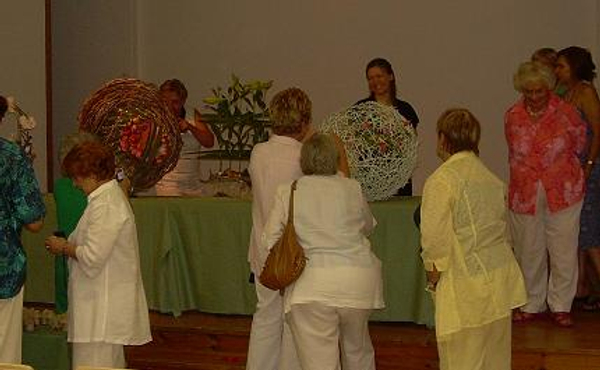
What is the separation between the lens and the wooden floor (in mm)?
5930

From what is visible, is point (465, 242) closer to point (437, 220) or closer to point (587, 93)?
point (437, 220)

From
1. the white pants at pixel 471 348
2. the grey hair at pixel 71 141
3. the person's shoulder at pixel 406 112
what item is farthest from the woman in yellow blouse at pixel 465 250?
the person's shoulder at pixel 406 112

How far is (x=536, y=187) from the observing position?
21.1ft

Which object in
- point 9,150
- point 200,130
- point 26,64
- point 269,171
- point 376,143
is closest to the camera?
point 9,150

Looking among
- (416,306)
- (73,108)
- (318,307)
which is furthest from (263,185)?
(73,108)

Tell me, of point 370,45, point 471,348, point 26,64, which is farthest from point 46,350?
point 370,45

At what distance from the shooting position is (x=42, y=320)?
22.2ft

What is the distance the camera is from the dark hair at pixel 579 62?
6848 mm

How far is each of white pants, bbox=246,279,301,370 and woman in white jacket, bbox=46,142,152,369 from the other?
0.76 metres

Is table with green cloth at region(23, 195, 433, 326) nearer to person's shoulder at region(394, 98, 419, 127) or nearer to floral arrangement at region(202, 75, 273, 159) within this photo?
floral arrangement at region(202, 75, 273, 159)

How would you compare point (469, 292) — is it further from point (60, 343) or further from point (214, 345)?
point (60, 343)

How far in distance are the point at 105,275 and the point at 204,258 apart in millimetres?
1689

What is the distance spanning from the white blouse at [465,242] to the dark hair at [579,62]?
2.04 metres

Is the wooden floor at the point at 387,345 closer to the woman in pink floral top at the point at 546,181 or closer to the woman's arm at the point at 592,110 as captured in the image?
the woman in pink floral top at the point at 546,181
